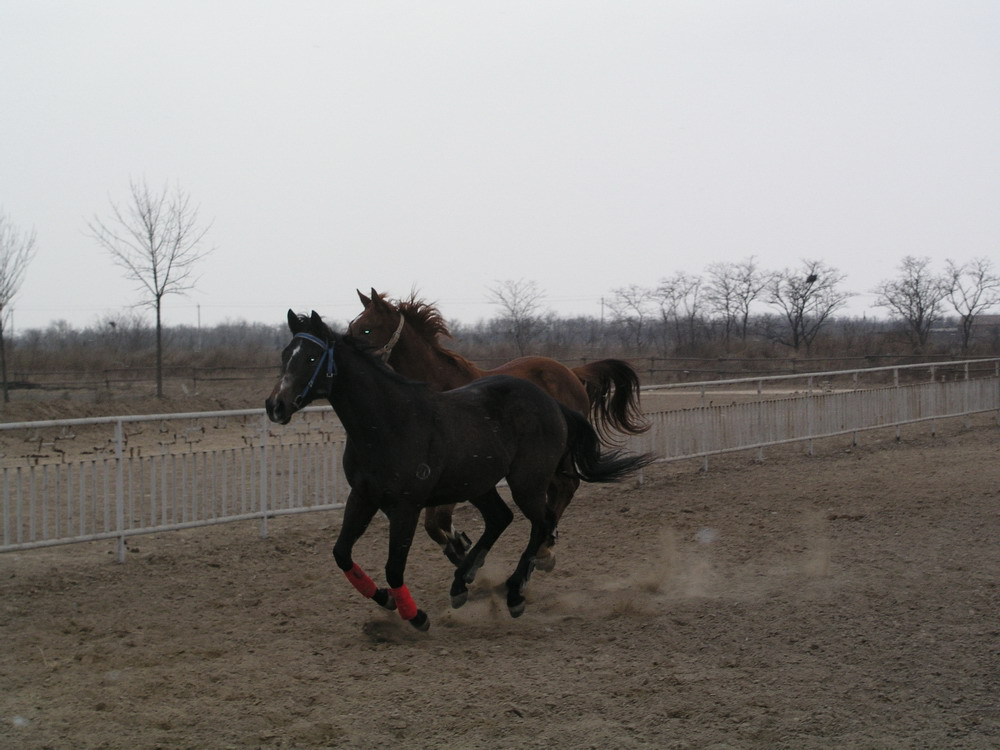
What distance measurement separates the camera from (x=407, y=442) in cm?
532

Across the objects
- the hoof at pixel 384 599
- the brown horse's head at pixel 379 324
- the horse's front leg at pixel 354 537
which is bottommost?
the hoof at pixel 384 599

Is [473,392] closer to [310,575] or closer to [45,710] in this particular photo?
[310,575]

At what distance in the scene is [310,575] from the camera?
708 centimetres

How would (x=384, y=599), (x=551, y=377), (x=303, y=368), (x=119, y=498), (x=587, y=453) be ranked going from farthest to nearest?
(x=551, y=377)
(x=119, y=498)
(x=587, y=453)
(x=384, y=599)
(x=303, y=368)

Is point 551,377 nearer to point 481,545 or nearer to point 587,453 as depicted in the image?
point 587,453

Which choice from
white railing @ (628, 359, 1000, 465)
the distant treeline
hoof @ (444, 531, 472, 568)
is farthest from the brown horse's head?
the distant treeline

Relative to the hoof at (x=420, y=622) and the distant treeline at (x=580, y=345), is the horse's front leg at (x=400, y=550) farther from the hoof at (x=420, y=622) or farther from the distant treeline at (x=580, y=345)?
the distant treeline at (x=580, y=345)

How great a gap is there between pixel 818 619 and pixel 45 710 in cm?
417

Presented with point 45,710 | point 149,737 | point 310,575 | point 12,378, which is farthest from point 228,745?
point 12,378

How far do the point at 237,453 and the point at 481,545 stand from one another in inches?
269

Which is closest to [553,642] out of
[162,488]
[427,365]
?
[427,365]

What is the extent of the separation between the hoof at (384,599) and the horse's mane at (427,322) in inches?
89.2

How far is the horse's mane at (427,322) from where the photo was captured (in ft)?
23.4

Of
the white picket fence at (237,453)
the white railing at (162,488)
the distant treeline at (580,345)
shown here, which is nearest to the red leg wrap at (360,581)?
the white picket fence at (237,453)
